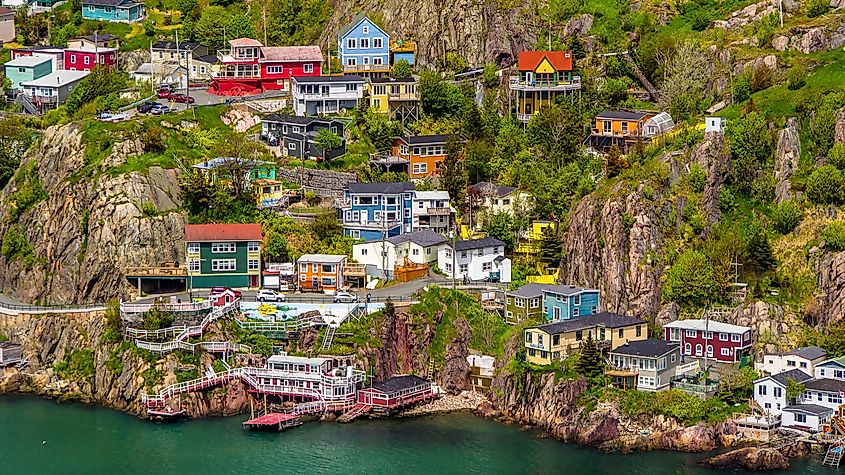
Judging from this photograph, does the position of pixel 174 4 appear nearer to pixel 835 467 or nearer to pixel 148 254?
pixel 148 254

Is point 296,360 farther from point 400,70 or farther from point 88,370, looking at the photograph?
point 400,70

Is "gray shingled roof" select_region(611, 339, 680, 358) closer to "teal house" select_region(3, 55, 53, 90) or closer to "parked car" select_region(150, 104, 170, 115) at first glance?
"parked car" select_region(150, 104, 170, 115)

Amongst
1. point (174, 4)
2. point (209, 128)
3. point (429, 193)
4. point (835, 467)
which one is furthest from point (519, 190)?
point (174, 4)

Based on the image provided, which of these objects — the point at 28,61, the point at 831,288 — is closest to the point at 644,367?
the point at 831,288

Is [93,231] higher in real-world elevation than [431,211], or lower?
lower

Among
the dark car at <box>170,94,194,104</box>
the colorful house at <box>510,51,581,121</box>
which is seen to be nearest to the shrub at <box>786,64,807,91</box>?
the colorful house at <box>510,51,581,121</box>

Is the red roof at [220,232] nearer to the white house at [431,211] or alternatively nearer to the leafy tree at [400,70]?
the white house at [431,211]

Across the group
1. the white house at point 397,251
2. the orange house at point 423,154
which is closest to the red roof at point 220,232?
the white house at point 397,251
